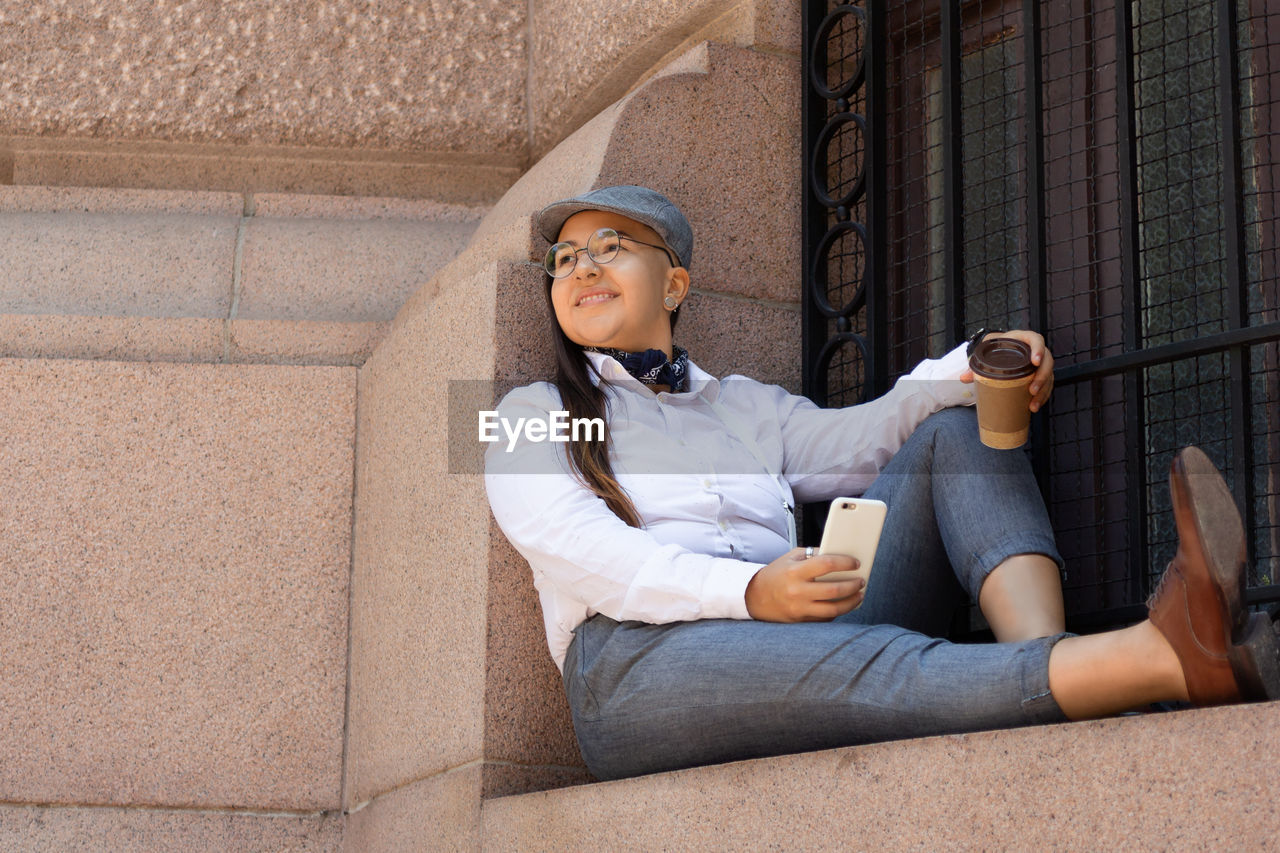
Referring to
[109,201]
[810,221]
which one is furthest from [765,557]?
[109,201]

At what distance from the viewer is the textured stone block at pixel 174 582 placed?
13.1ft

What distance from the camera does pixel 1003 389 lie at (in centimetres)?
309

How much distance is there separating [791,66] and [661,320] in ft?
3.65

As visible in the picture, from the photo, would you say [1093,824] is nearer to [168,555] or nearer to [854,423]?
[854,423]


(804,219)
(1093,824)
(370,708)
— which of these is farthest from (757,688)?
(804,219)

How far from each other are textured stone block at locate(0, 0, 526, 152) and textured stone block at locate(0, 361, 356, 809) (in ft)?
2.96

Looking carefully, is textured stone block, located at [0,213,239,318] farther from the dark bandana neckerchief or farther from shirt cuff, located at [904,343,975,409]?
shirt cuff, located at [904,343,975,409]

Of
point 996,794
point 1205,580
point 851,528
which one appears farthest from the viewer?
point 851,528

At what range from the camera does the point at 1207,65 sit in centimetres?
372

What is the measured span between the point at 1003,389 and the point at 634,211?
0.94 meters

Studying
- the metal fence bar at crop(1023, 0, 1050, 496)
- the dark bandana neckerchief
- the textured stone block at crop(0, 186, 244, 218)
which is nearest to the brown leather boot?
the metal fence bar at crop(1023, 0, 1050, 496)

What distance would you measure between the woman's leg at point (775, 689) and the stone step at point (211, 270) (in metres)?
1.73

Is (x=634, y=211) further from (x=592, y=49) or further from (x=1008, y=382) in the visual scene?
(x=592, y=49)

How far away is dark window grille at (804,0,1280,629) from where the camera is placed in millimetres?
3396
